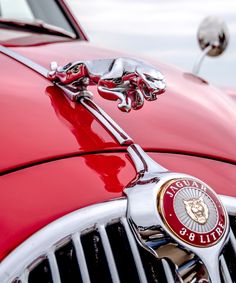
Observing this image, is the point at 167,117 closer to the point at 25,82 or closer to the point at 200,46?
the point at 25,82

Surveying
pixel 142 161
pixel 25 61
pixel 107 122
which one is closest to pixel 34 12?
pixel 25 61

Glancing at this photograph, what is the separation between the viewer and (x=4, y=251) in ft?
4.17

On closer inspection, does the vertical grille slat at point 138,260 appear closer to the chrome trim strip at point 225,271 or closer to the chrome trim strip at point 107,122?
the chrome trim strip at point 225,271

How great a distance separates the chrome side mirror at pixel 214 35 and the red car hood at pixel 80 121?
88 centimetres

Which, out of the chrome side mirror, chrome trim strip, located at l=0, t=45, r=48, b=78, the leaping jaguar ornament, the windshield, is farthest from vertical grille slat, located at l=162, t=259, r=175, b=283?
the chrome side mirror

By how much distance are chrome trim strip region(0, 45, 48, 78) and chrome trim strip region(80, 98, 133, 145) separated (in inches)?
6.5

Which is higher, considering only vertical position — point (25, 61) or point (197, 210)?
point (25, 61)

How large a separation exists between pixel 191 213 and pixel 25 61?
2.28ft

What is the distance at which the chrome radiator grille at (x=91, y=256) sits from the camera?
1.27 meters

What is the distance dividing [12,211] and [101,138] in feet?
1.02

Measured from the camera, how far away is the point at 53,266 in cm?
127

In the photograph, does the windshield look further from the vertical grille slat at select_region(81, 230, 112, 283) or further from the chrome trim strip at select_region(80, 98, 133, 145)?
the vertical grille slat at select_region(81, 230, 112, 283)

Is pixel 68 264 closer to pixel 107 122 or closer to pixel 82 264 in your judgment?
pixel 82 264

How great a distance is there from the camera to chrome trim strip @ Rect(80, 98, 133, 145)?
5.12ft
